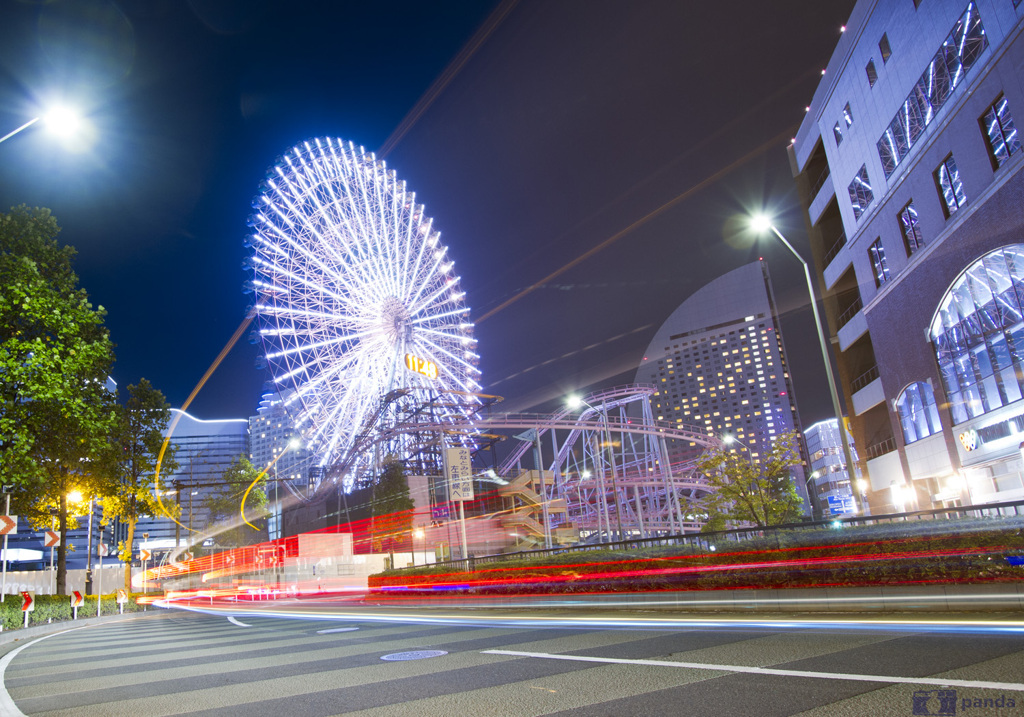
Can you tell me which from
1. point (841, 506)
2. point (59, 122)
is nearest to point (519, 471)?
point (841, 506)

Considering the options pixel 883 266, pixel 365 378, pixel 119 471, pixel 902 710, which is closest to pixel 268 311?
pixel 365 378

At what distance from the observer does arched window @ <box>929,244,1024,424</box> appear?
89.7 feet

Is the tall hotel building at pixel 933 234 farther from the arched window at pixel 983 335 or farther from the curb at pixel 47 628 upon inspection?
the curb at pixel 47 628

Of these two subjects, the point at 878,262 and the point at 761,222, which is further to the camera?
the point at 878,262

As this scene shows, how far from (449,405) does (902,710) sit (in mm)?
58032

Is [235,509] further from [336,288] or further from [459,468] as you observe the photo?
[459,468]

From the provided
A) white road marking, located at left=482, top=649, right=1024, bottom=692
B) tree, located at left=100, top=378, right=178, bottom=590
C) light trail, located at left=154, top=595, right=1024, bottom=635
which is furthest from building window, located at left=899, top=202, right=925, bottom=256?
tree, located at left=100, top=378, right=178, bottom=590

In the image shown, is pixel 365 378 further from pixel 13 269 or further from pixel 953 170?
pixel 953 170

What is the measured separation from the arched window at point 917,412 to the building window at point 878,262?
7464mm

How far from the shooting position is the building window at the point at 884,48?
3639 centimetres

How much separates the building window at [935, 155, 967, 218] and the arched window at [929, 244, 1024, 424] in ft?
11.7

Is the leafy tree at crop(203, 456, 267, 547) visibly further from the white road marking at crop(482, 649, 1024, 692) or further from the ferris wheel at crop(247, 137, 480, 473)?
the white road marking at crop(482, 649, 1024, 692)

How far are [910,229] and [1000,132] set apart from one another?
1024cm

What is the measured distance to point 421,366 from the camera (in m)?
53.9
